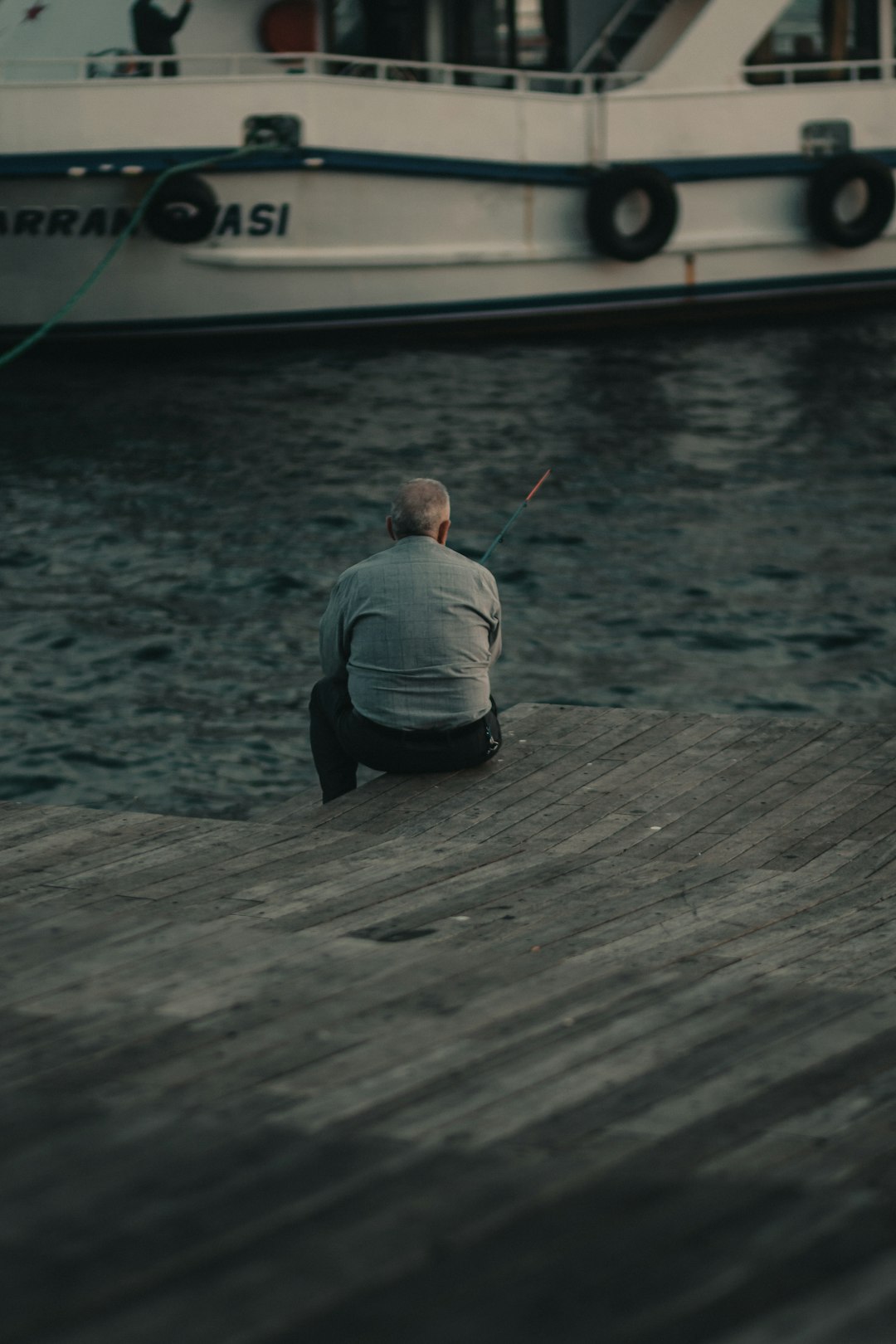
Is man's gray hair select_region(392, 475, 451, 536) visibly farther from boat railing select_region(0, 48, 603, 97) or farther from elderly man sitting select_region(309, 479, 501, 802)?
boat railing select_region(0, 48, 603, 97)

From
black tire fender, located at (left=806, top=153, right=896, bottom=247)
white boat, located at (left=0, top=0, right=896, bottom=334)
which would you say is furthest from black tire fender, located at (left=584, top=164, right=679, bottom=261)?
black tire fender, located at (left=806, top=153, right=896, bottom=247)

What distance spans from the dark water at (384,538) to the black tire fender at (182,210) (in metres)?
1.20

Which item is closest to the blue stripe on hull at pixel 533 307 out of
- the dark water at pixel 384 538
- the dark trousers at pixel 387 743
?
the dark water at pixel 384 538

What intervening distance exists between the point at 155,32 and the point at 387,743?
557 inches

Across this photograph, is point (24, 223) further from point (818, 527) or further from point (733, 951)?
point (733, 951)

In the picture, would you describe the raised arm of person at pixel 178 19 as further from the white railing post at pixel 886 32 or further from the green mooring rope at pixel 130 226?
the white railing post at pixel 886 32

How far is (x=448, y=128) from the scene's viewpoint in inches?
719

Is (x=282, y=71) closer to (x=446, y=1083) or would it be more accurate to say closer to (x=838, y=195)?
(x=838, y=195)

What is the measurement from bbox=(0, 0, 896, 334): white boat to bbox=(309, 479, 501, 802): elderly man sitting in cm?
1096

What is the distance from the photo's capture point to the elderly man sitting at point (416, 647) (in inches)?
240

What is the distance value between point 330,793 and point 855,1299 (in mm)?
4098

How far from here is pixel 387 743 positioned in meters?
6.23

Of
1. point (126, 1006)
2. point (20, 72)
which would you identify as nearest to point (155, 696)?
point (126, 1006)

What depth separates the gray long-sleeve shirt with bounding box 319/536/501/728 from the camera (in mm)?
6090
